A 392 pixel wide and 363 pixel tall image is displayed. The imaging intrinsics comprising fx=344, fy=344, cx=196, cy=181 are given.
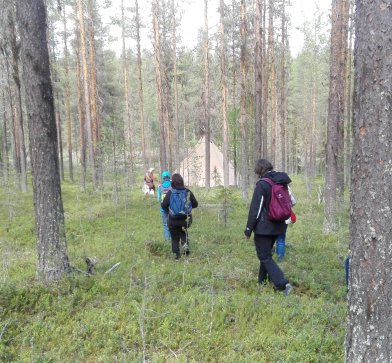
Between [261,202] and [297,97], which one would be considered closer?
[261,202]

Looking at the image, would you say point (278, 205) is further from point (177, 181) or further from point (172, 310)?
point (177, 181)

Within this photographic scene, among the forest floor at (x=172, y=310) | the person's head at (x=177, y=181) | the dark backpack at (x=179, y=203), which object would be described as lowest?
the forest floor at (x=172, y=310)

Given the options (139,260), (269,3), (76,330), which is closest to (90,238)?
(139,260)

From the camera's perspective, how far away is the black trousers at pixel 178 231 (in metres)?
7.33

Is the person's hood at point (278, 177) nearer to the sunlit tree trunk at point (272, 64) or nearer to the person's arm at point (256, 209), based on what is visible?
the person's arm at point (256, 209)

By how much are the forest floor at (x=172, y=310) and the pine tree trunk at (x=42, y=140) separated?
0.47 metres

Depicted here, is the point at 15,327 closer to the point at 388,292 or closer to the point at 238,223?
the point at 388,292

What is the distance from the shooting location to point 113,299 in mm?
5148

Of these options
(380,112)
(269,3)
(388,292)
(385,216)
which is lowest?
(388,292)

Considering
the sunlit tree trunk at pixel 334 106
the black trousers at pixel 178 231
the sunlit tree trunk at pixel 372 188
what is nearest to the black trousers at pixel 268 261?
the black trousers at pixel 178 231

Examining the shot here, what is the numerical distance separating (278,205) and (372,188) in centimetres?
275

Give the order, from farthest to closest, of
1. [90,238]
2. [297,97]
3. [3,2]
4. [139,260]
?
[297,97], [90,238], [3,2], [139,260]

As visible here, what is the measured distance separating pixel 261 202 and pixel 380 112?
114 inches

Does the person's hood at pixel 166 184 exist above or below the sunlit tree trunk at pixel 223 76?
below
